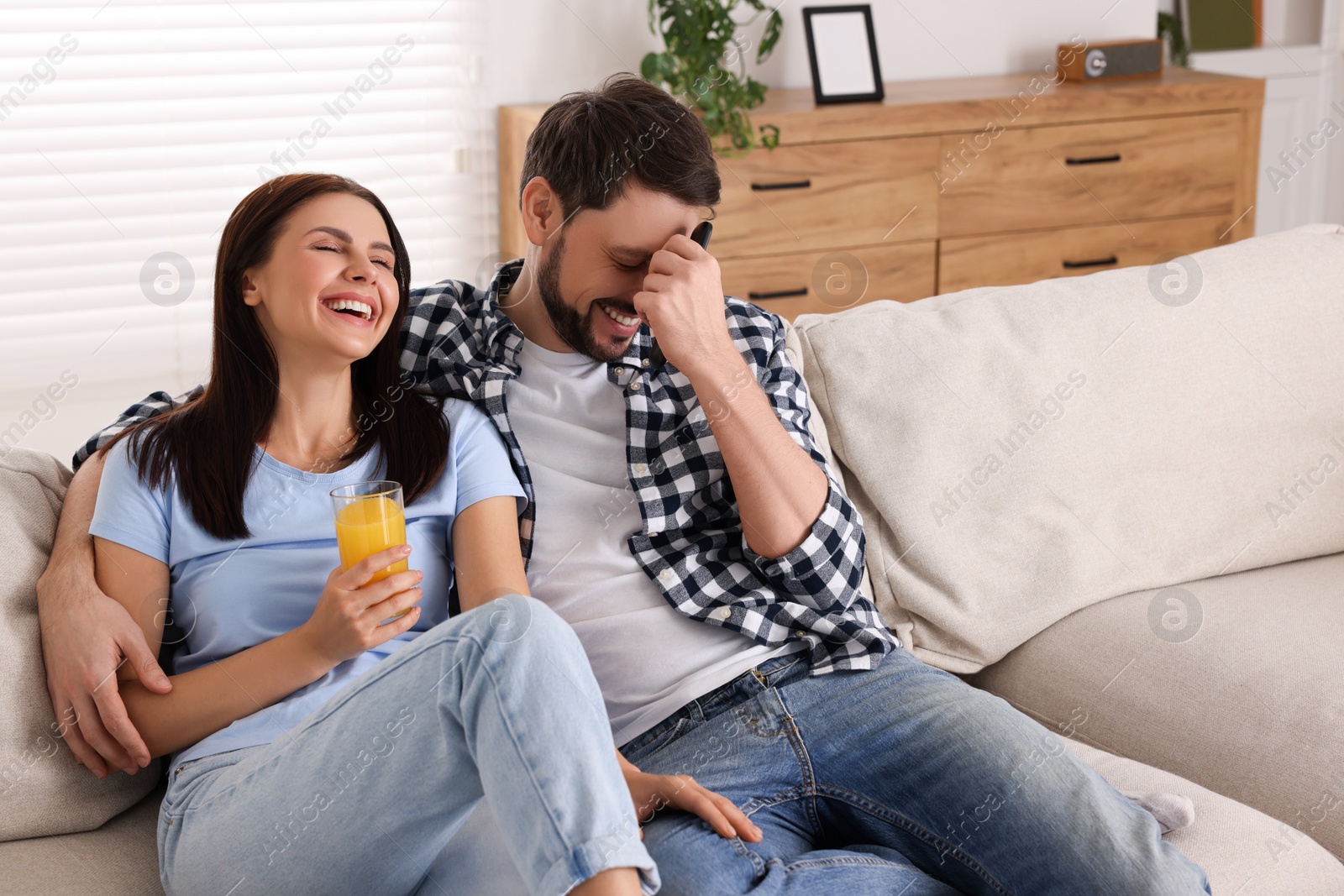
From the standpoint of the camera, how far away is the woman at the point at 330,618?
105cm

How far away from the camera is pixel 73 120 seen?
9.95ft

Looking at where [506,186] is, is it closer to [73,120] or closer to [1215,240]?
[73,120]

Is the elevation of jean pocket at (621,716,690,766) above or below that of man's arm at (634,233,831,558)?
below

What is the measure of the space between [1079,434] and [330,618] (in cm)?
115

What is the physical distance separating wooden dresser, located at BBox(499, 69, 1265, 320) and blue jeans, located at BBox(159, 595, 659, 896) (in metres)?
2.28

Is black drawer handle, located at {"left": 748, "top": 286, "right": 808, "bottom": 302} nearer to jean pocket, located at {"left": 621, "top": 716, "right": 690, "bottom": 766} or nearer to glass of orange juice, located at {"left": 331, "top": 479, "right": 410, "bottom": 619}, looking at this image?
jean pocket, located at {"left": 621, "top": 716, "right": 690, "bottom": 766}

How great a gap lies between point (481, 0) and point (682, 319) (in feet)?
7.48

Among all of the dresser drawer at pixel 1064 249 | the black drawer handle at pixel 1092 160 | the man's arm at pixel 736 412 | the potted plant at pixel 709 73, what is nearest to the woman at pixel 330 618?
the man's arm at pixel 736 412

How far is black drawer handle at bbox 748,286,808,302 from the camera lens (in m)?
3.29

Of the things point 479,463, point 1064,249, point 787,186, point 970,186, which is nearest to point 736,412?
point 479,463

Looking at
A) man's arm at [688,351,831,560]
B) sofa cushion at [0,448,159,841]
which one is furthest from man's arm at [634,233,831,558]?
sofa cushion at [0,448,159,841]

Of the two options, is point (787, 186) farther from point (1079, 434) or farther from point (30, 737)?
point (30, 737)

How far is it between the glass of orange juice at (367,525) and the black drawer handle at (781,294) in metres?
2.13

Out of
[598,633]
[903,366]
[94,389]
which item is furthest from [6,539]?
[94,389]
